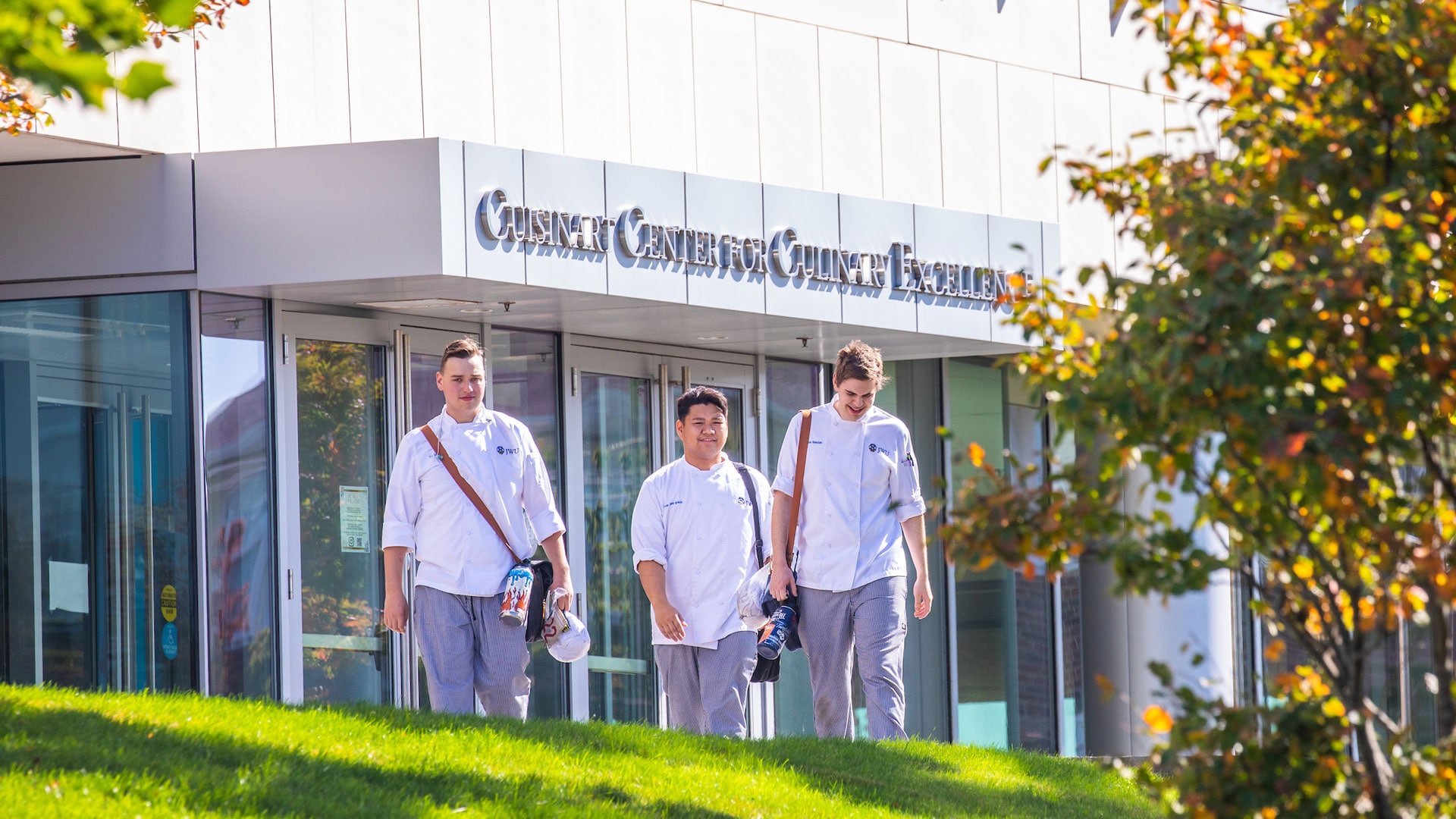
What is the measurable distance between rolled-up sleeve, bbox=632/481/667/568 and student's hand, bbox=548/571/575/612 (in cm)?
57

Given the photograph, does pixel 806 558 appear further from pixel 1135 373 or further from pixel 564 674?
pixel 1135 373

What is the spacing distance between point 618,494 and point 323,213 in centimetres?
388

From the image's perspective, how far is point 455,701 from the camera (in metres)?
8.89

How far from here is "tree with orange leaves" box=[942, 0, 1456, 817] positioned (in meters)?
4.02

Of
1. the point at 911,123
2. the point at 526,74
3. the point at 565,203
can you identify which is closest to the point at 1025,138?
the point at 911,123

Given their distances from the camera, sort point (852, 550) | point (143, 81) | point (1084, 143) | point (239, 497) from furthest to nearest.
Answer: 1. point (1084, 143)
2. point (239, 497)
3. point (852, 550)
4. point (143, 81)

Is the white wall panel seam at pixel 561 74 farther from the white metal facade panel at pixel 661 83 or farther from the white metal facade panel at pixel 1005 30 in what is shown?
the white metal facade panel at pixel 1005 30

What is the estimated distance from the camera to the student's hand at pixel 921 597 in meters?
9.34

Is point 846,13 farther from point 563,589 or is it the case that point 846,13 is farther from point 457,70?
point 563,589

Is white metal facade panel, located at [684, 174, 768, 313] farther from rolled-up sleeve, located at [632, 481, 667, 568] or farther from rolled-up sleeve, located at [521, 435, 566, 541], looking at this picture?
rolled-up sleeve, located at [521, 435, 566, 541]

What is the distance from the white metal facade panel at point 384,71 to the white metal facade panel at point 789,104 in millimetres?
2977

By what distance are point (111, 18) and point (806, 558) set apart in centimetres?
687

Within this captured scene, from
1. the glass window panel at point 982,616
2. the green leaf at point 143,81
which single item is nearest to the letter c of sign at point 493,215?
the glass window panel at point 982,616

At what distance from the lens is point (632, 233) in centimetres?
1175
